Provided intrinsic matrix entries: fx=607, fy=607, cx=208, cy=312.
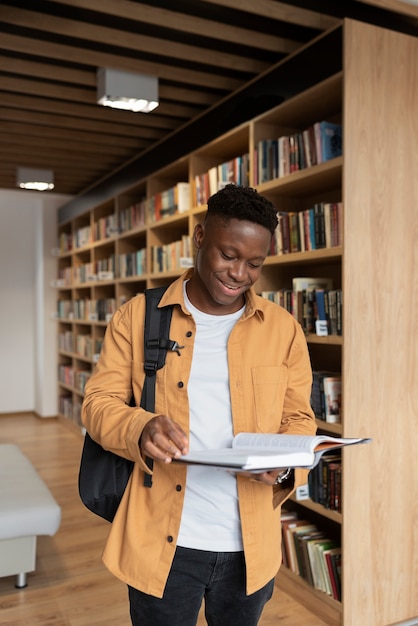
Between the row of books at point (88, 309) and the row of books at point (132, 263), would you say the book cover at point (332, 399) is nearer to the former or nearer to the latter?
the row of books at point (132, 263)

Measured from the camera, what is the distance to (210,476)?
1.36 metres

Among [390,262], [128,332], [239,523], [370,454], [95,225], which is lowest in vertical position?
[370,454]

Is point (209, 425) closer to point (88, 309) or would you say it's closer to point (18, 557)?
point (18, 557)

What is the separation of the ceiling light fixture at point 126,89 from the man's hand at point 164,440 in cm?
281

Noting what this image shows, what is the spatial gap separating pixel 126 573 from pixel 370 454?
162 centimetres

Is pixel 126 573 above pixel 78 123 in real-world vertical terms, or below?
below

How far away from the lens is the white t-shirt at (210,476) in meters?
1.33

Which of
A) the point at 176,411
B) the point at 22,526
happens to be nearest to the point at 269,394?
the point at 176,411

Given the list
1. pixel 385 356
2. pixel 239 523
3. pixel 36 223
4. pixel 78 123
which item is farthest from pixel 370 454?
pixel 36 223

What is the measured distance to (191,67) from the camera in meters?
3.65

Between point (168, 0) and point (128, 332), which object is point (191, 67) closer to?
point (168, 0)

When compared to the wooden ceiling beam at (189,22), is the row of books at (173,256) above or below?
below

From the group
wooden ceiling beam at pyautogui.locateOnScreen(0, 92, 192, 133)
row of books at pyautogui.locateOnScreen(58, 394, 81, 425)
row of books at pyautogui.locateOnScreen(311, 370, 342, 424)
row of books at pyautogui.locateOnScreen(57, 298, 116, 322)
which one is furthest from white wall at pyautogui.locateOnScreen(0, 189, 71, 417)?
row of books at pyautogui.locateOnScreen(311, 370, 342, 424)

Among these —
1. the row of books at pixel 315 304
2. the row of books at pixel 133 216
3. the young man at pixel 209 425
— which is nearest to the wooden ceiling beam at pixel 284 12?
the row of books at pixel 315 304
